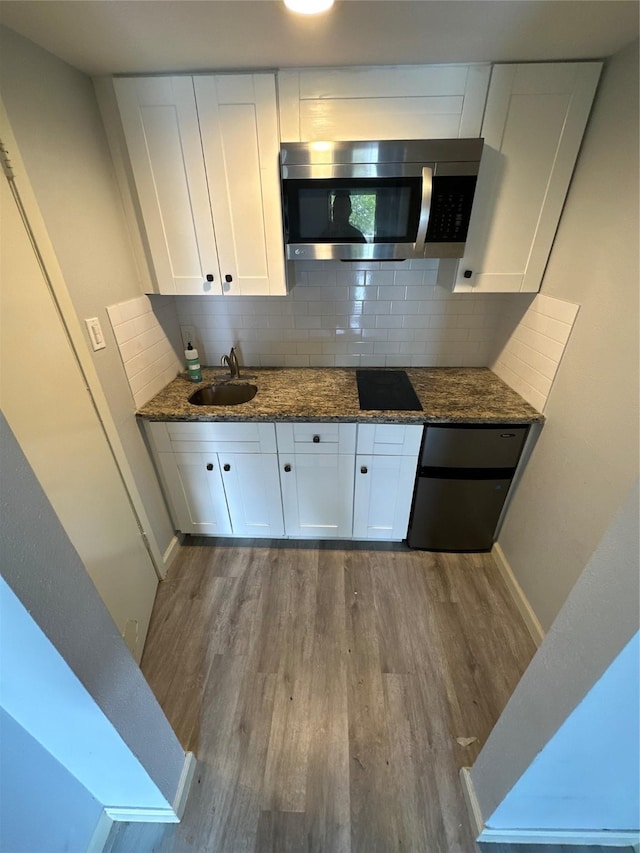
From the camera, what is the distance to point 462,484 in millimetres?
1760

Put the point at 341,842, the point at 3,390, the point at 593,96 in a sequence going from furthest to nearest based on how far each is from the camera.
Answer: the point at 593,96
the point at 341,842
the point at 3,390

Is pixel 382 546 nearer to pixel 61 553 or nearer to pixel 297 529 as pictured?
pixel 297 529

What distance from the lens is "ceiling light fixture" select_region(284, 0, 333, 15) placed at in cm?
91

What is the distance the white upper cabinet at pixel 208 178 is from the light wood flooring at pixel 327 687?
5.08 feet

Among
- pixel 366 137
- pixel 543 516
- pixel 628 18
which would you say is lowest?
pixel 543 516

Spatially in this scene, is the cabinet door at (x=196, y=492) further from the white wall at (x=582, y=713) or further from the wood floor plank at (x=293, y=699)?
the white wall at (x=582, y=713)

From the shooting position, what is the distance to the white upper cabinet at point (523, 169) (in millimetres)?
1270

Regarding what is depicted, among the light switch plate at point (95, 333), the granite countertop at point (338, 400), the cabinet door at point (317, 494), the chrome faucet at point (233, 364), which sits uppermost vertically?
the light switch plate at point (95, 333)

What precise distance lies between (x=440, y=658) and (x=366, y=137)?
88.8 inches

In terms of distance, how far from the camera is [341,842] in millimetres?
1070

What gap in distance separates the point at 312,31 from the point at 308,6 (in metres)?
0.16

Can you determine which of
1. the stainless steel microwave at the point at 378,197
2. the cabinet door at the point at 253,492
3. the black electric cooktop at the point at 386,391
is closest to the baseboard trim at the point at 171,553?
the cabinet door at the point at 253,492

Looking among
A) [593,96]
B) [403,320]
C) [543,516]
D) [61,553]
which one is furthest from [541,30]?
[61,553]

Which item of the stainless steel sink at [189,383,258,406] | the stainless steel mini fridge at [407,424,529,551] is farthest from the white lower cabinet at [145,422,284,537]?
the stainless steel mini fridge at [407,424,529,551]
